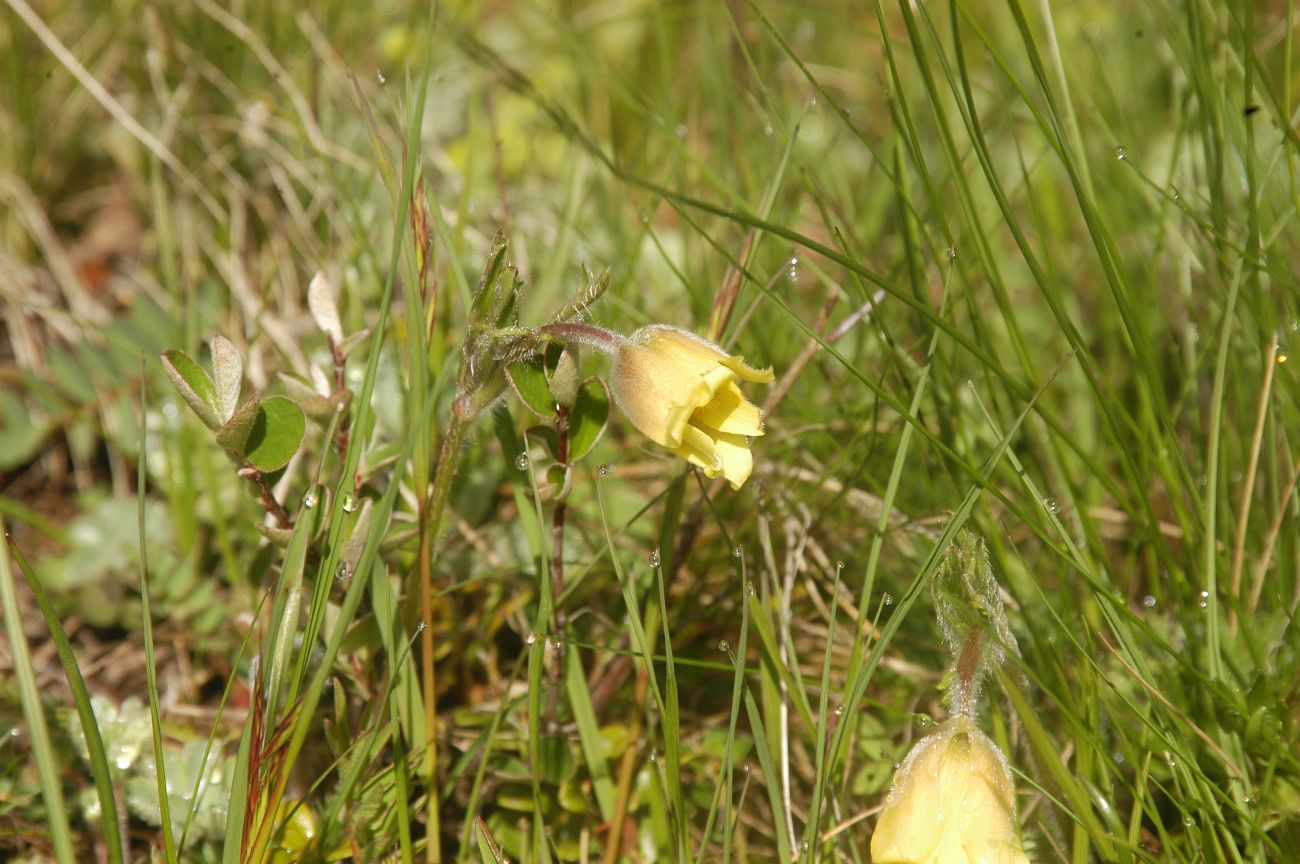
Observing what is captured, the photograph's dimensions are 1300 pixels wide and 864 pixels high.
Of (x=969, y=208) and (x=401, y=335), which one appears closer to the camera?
(x=969, y=208)

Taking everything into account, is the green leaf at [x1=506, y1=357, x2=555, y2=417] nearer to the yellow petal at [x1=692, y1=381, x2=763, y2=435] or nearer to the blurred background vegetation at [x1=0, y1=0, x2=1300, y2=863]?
the blurred background vegetation at [x1=0, y1=0, x2=1300, y2=863]

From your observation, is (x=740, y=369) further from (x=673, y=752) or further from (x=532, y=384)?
(x=673, y=752)

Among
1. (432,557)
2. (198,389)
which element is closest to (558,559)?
(432,557)

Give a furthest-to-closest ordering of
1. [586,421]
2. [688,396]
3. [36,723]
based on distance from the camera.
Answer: [586,421]
[688,396]
[36,723]

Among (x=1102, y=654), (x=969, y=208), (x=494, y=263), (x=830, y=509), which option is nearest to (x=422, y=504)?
(x=494, y=263)

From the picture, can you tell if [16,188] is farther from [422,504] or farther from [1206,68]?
[1206,68]

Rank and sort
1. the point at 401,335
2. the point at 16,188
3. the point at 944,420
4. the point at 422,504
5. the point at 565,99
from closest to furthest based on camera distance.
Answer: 1. the point at 422,504
2. the point at 944,420
3. the point at 401,335
4. the point at 16,188
5. the point at 565,99

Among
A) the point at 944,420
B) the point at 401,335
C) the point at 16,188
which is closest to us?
the point at 944,420

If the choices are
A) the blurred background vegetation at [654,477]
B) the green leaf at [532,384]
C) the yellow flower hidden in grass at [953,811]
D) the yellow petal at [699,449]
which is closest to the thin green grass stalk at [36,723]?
the blurred background vegetation at [654,477]
